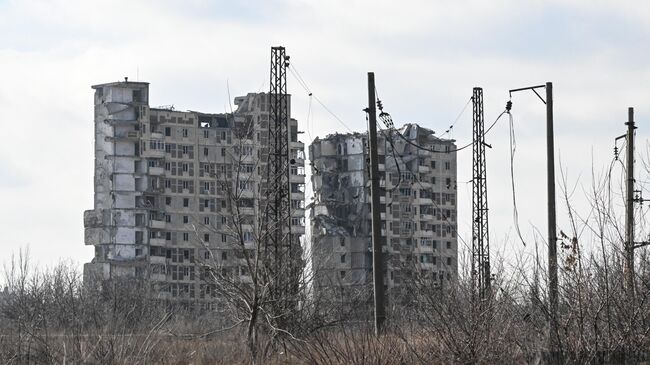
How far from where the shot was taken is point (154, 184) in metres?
99.4

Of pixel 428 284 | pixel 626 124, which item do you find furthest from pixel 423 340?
pixel 626 124

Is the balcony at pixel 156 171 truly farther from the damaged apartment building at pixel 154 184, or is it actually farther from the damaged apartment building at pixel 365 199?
the damaged apartment building at pixel 365 199

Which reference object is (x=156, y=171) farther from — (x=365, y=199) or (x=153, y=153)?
(x=365, y=199)

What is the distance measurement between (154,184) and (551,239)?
76358 mm

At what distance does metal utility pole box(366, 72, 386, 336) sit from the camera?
83.6 feet

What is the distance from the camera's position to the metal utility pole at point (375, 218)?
1003 inches

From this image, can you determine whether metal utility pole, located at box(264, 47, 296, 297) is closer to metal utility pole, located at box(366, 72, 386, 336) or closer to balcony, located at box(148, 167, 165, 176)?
metal utility pole, located at box(366, 72, 386, 336)

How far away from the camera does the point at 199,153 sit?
102 metres

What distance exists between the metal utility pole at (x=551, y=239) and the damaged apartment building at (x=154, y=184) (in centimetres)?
6557

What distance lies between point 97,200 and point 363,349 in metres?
82.6

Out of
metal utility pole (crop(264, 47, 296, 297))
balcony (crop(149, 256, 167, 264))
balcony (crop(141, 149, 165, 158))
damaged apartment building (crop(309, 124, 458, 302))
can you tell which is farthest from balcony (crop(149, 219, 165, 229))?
metal utility pole (crop(264, 47, 296, 297))

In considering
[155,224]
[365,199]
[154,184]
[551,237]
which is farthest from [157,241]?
[551,237]

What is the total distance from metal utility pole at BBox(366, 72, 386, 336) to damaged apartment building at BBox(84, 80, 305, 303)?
215 feet

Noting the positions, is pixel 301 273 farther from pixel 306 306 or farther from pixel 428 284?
pixel 428 284
